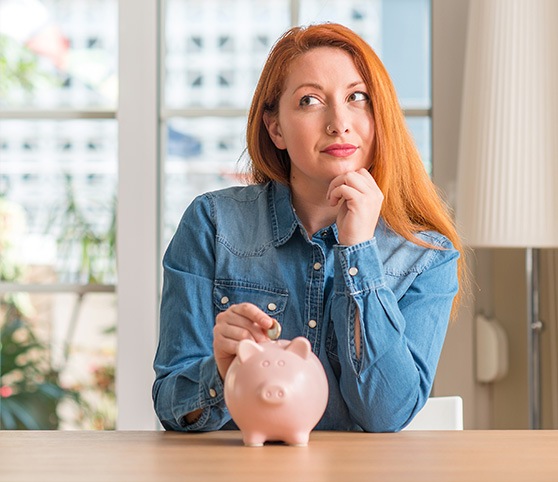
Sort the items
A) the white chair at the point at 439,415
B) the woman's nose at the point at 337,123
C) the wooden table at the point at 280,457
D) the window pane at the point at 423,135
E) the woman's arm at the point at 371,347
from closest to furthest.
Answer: the wooden table at the point at 280,457
the woman's arm at the point at 371,347
the woman's nose at the point at 337,123
the white chair at the point at 439,415
the window pane at the point at 423,135

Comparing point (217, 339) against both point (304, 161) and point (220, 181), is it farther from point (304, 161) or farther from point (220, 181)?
point (220, 181)

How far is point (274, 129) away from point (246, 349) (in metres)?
0.58

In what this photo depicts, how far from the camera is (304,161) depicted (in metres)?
1.57

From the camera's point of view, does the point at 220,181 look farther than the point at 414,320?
Yes

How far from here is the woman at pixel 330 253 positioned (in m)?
1.41

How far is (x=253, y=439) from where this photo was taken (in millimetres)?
1209

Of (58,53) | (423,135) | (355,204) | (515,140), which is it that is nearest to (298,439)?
(355,204)

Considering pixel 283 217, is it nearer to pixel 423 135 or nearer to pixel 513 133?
pixel 513 133

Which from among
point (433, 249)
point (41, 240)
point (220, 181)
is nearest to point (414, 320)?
point (433, 249)

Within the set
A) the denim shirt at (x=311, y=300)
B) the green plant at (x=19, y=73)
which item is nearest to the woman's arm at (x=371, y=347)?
the denim shirt at (x=311, y=300)

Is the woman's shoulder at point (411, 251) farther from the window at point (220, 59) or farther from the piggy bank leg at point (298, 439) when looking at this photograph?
the window at point (220, 59)

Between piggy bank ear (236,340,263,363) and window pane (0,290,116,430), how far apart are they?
186 cm

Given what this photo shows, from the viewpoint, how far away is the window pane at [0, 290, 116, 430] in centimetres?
304

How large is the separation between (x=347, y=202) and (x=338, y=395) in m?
0.31
